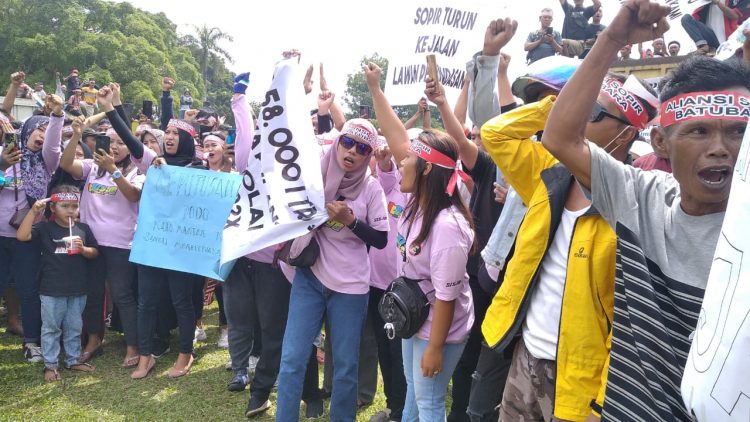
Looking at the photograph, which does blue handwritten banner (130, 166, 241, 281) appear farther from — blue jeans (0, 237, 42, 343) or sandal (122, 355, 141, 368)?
blue jeans (0, 237, 42, 343)

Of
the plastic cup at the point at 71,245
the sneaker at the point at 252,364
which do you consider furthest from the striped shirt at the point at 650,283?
the plastic cup at the point at 71,245

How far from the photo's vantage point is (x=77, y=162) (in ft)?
18.0

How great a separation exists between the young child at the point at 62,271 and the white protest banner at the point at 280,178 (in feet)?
6.79

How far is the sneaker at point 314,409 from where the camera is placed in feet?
14.4

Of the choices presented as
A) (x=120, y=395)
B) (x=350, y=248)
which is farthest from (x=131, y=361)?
(x=350, y=248)

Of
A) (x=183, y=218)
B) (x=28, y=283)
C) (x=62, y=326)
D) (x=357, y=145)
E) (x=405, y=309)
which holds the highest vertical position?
(x=357, y=145)

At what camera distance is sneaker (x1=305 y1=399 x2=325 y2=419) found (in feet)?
14.4

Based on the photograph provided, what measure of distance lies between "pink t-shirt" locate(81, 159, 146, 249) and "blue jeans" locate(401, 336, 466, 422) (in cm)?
340

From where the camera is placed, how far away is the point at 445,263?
2980 mm

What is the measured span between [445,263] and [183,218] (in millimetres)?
3105

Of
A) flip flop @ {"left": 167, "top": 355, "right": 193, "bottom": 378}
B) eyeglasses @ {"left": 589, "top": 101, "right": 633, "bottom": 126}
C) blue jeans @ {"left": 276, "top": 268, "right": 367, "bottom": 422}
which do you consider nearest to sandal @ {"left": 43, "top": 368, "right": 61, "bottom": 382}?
flip flop @ {"left": 167, "top": 355, "right": 193, "bottom": 378}

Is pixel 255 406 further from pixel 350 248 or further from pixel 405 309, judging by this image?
pixel 405 309

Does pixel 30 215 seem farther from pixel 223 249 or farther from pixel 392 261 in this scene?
pixel 392 261

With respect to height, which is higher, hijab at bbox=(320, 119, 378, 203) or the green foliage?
the green foliage
